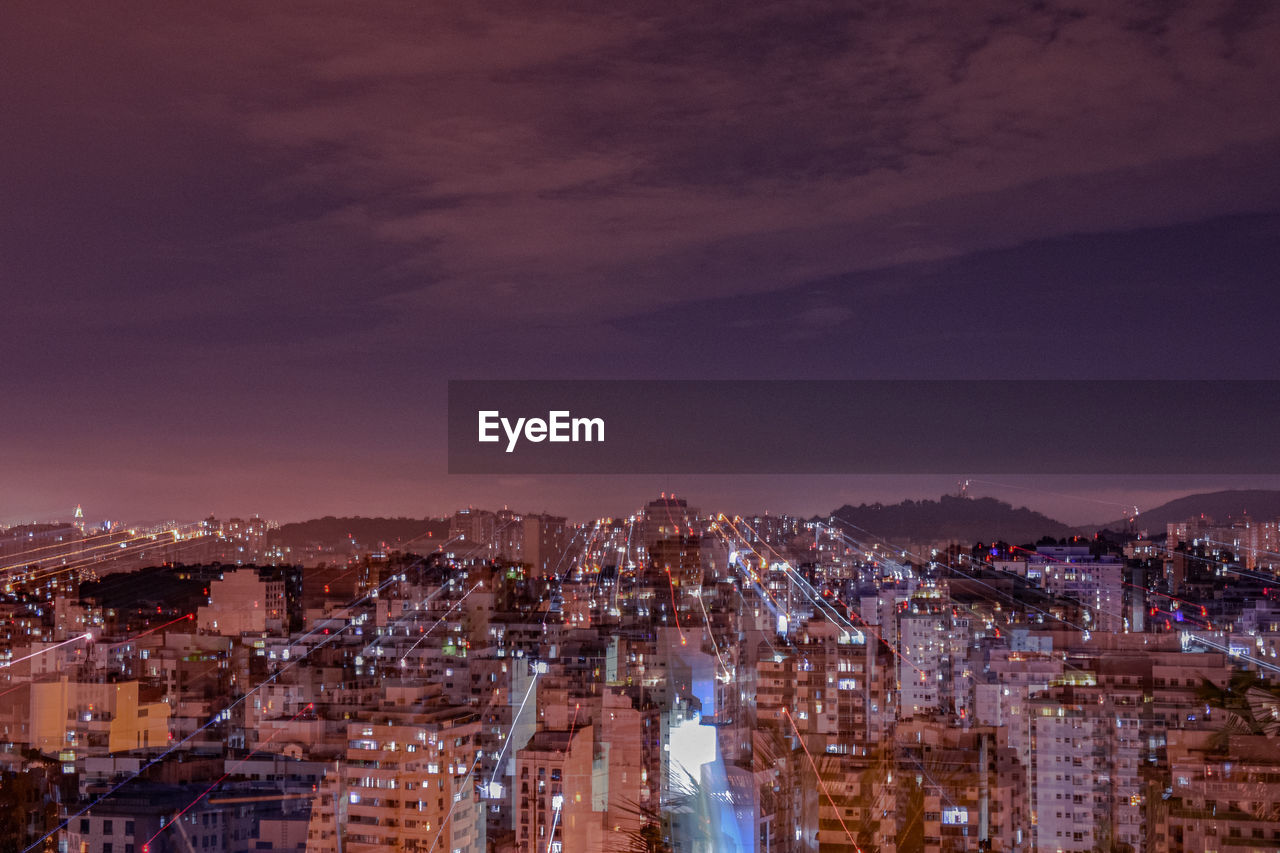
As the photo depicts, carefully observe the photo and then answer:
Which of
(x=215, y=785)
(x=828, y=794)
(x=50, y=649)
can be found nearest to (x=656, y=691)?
(x=828, y=794)

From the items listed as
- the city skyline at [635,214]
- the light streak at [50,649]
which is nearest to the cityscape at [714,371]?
the city skyline at [635,214]

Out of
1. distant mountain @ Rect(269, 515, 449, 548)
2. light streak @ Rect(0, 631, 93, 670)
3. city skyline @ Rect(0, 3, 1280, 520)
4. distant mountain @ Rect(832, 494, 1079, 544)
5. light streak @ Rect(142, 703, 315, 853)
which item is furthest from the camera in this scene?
light streak @ Rect(0, 631, 93, 670)

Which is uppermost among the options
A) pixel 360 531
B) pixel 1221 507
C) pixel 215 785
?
pixel 1221 507

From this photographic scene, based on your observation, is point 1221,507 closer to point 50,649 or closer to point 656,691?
point 656,691

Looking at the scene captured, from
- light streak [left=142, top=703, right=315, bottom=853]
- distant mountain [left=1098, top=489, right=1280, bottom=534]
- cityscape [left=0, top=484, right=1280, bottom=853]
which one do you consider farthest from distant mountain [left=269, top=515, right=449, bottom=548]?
distant mountain [left=1098, top=489, right=1280, bottom=534]

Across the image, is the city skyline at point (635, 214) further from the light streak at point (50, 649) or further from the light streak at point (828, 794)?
the light streak at point (50, 649)

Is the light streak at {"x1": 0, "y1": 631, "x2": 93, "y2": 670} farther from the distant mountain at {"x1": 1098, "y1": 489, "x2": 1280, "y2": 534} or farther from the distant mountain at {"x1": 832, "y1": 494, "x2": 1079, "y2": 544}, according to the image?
the distant mountain at {"x1": 1098, "y1": 489, "x2": 1280, "y2": 534}
